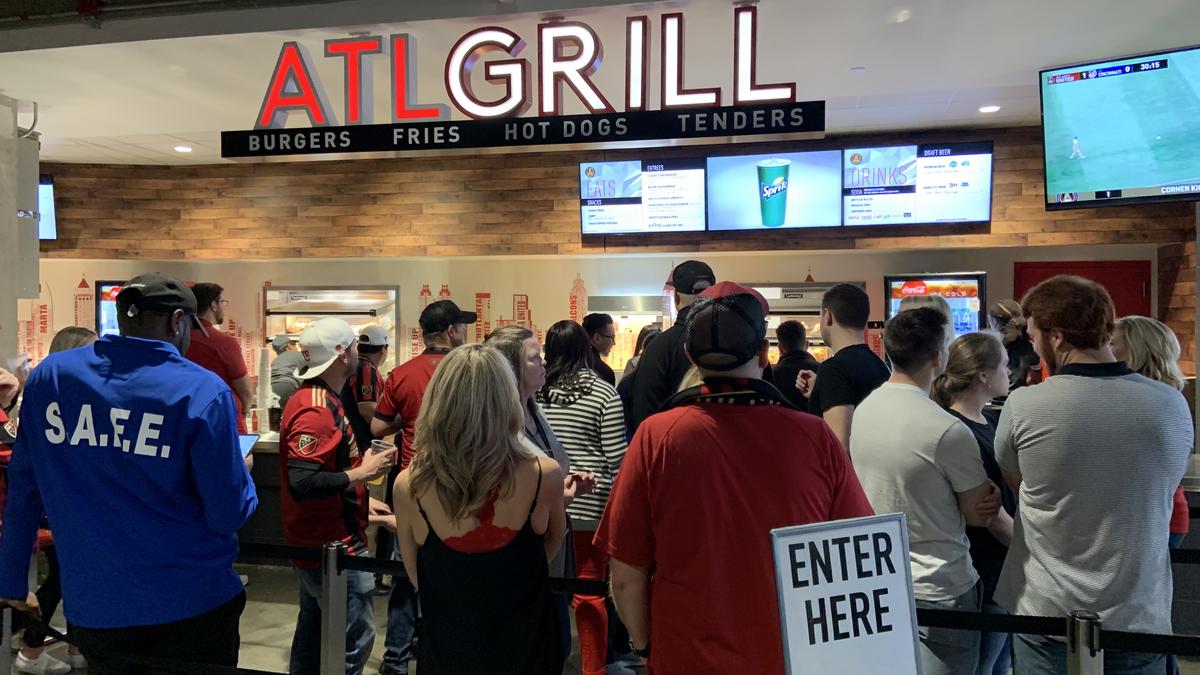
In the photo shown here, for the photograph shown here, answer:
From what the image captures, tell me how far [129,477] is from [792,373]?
3.09 metres

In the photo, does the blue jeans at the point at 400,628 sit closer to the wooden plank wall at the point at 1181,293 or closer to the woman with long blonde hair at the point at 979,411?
the woman with long blonde hair at the point at 979,411

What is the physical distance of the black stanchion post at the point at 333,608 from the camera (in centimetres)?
262

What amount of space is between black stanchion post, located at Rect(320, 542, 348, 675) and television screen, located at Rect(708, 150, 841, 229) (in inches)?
202

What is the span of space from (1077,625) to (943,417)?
62 cm

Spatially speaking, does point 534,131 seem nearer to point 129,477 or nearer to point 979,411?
point 979,411

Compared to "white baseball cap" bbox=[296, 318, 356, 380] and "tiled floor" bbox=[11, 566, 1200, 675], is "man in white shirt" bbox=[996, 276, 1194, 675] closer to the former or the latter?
"white baseball cap" bbox=[296, 318, 356, 380]

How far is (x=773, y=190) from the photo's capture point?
705 cm

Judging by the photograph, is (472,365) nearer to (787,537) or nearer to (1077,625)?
(787,537)

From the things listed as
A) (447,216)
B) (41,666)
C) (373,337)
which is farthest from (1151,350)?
(447,216)

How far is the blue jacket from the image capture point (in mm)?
2131

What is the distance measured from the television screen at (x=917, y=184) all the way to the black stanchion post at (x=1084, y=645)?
524 cm

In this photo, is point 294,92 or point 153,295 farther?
point 294,92

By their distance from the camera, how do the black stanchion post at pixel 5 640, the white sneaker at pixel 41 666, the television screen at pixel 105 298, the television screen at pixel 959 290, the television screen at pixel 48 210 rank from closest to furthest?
the black stanchion post at pixel 5 640
the white sneaker at pixel 41 666
the television screen at pixel 959 290
the television screen at pixel 48 210
the television screen at pixel 105 298

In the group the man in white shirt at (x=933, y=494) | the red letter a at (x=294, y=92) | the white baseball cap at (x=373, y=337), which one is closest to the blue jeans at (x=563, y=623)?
the man in white shirt at (x=933, y=494)
